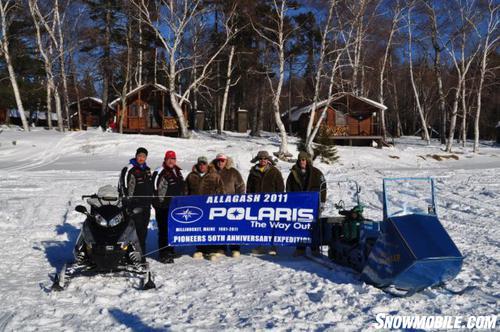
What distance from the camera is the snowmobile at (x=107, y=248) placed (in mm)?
6320

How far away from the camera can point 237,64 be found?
131ft

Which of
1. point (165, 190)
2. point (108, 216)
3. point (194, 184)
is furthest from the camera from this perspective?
point (194, 184)

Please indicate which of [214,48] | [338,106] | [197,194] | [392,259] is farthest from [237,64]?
[392,259]

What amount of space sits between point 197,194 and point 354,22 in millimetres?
19993

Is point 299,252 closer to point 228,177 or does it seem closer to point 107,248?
point 228,177

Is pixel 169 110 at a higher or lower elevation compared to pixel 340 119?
higher

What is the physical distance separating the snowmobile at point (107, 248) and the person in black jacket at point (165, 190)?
1.04 metres

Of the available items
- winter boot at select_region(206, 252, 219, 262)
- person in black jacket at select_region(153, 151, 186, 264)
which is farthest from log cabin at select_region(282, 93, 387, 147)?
winter boot at select_region(206, 252, 219, 262)

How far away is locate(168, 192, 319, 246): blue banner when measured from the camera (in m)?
7.81

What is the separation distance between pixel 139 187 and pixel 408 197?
393 cm

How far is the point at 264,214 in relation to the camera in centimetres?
789

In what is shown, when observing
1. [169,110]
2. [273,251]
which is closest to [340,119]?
[169,110]

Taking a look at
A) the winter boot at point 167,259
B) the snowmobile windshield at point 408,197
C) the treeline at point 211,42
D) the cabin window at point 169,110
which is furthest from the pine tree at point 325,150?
the snowmobile windshield at point 408,197

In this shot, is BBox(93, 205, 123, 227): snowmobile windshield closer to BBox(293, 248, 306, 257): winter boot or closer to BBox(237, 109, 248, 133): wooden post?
BBox(293, 248, 306, 257): winter boot
